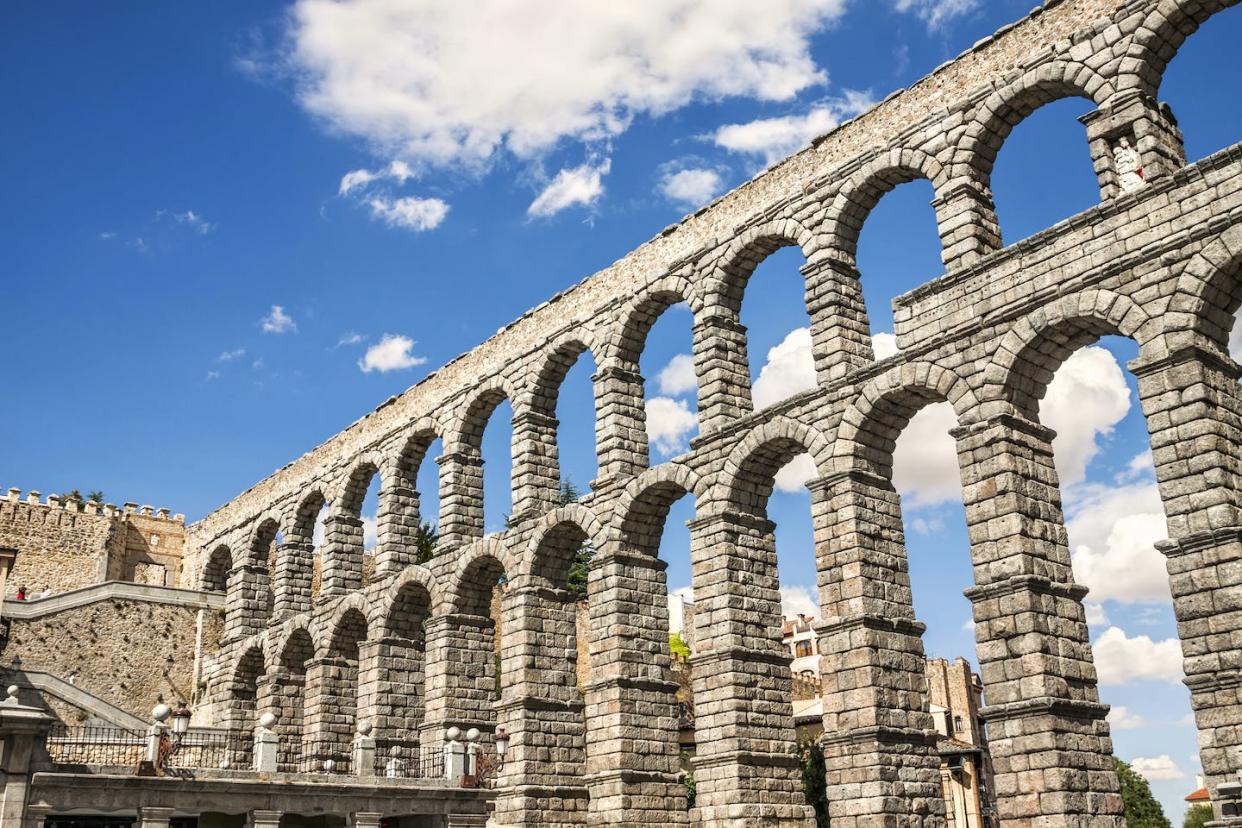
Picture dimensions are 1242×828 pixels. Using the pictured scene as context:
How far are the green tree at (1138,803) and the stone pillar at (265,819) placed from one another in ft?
147

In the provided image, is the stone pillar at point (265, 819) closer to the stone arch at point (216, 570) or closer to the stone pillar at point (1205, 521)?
the stone pillar at point (1205, 521)

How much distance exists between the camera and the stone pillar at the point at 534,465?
30.0 m

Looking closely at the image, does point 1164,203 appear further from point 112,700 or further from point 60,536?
A: point 60,536

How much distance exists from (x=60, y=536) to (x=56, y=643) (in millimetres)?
12537

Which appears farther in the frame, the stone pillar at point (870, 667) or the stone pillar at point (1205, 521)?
the stone pillar at point (870, 667)

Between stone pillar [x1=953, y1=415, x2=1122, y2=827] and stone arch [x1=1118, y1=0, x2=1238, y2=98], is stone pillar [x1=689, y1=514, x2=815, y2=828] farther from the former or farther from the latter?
stone arch [x1=1118, y1=0, x2=1238, y2=98]

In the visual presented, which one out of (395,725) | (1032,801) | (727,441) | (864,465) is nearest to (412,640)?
(395,725)

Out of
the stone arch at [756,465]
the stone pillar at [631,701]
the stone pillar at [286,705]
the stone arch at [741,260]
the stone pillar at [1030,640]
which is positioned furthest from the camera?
the stone pillar at [286,705]

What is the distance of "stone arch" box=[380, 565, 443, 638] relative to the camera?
32938mm

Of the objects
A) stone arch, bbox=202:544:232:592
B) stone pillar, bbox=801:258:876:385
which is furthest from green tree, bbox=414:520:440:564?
stone pillar, bbox=801:258:876:385

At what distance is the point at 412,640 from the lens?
3359 centimetres

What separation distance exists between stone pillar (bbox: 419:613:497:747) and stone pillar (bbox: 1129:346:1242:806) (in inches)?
719

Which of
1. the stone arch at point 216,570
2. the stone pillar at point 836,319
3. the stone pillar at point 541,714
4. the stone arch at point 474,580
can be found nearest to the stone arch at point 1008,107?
the stone pillar at point 836,319

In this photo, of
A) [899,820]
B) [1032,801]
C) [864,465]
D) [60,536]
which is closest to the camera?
[1032,801]
